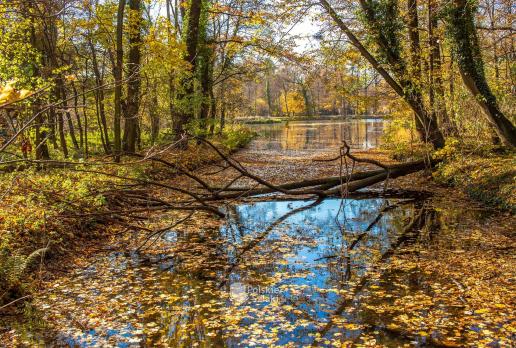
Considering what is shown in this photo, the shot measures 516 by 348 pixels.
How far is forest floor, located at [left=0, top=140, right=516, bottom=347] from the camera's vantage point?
15.4 feet

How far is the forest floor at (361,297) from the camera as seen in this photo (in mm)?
4680

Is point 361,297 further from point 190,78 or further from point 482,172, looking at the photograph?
point 190,78

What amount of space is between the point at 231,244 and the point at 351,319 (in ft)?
12.3

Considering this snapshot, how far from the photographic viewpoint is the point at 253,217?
1079cm

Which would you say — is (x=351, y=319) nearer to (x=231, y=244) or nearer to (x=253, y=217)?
(x=231, y=244)

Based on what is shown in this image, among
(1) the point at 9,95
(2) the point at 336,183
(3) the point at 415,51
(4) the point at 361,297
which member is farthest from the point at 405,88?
(1) the point at 9,95

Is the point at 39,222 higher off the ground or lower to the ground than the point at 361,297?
higher

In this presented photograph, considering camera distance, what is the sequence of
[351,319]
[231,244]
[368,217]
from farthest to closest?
[368,217]
[231,244]
[351,319]

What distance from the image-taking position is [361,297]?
5.65 metres

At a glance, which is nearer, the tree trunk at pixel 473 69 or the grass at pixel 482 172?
the grass at pixel 482 172

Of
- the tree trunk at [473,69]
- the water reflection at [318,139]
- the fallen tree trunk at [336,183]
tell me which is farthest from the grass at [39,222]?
the water reflection at [318,139]

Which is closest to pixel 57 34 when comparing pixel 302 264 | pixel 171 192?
pixel 171 192

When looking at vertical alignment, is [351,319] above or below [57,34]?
below

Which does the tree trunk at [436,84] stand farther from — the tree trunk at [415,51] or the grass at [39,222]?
the grass at [39,222]
